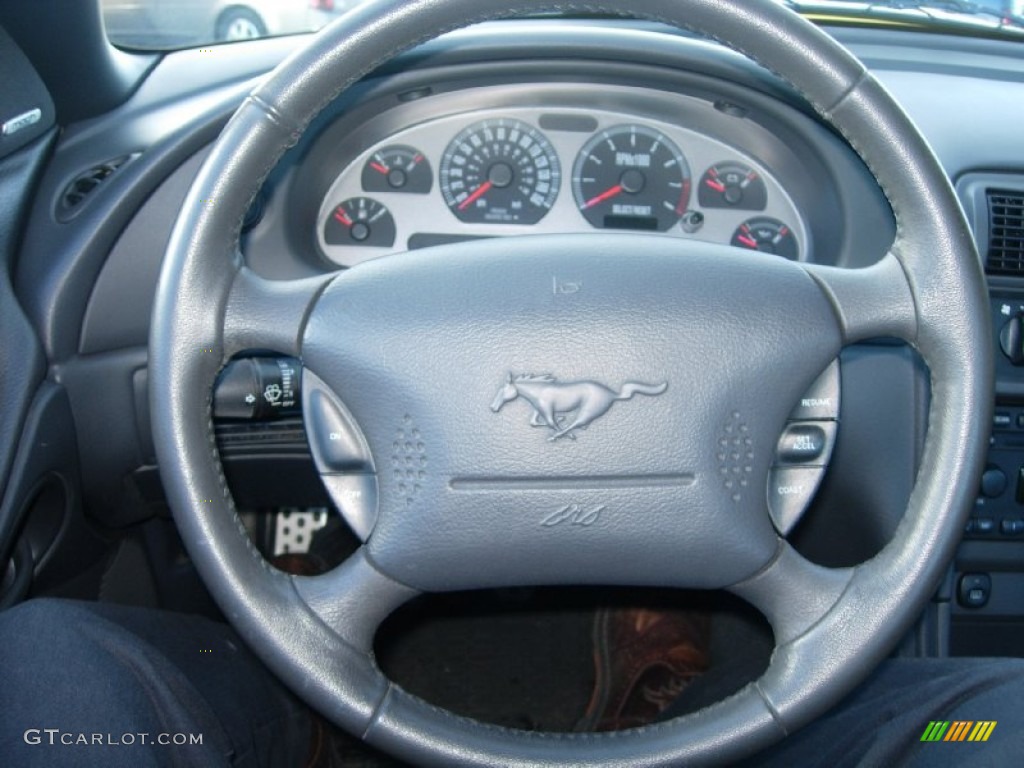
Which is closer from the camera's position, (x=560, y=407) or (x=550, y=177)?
(x=560, y=407)

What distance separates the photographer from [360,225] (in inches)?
68.1

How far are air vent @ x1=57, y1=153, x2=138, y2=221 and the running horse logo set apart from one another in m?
0.77

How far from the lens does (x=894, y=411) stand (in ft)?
5.01

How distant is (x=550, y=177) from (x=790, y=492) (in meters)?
0.73

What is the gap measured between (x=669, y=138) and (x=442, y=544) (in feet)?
2.89

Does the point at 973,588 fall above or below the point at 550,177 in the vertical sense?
below

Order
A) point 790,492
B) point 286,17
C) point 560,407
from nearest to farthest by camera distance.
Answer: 1. point 560,407
2. point 790,492
3. point 286,17

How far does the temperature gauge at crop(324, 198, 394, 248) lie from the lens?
5.64 ft

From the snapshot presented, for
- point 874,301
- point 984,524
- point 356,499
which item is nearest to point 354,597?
point 356,499

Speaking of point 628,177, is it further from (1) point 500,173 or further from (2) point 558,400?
(2) point 558,400

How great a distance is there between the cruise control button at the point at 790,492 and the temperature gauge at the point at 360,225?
2.56 ft

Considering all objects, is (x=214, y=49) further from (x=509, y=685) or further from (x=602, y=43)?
(x=509, y=685)

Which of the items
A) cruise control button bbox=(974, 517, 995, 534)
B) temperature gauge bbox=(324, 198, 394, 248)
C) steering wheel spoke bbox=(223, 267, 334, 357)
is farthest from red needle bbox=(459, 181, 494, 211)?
cruise control button bbox=(974, 517, 995, 534)

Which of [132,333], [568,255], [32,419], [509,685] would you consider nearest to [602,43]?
[568,255]
